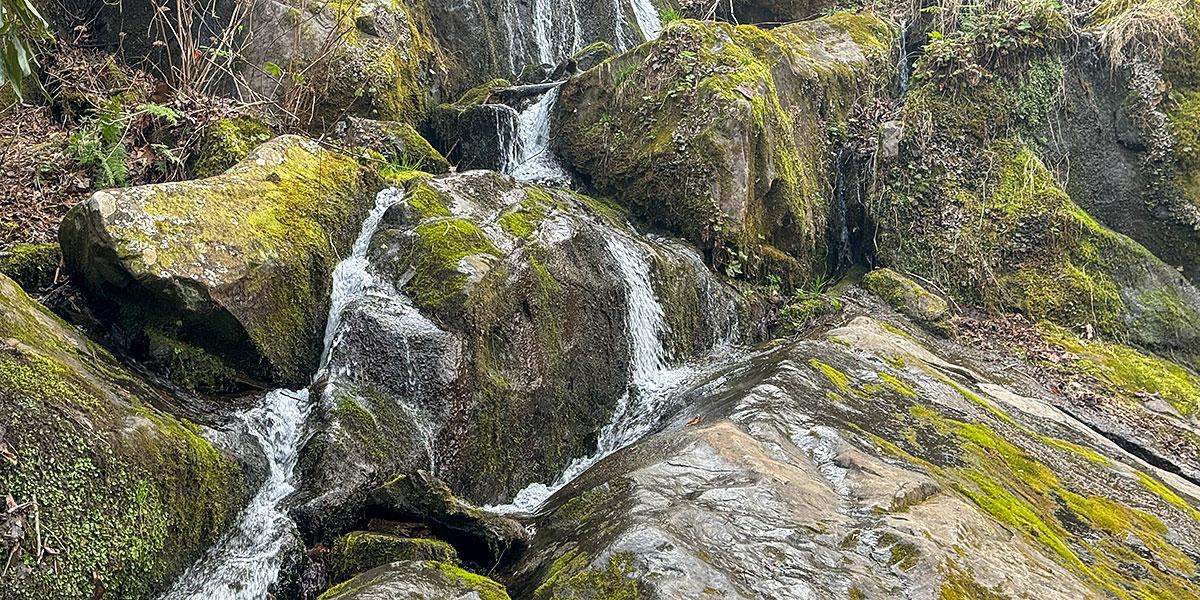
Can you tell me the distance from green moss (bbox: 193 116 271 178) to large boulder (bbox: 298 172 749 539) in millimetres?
1503

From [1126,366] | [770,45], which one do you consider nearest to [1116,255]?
[1126,366]

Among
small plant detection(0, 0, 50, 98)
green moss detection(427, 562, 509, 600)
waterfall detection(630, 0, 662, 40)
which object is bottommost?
green moss detection(427, 562, 509, 600)

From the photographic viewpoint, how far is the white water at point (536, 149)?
9.85 meters

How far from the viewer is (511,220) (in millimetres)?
6781

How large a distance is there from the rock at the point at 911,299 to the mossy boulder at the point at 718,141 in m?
0.88

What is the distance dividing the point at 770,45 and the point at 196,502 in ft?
29.4

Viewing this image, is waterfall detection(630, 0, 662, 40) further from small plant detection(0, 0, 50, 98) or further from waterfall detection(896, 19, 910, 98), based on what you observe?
small plant detection(0, 0, 50, 98)

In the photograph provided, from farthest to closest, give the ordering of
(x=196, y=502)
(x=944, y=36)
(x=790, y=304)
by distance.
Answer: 1. (x=944, y=36)
2. (x=790, y=304)
3. (x=196, y=502)

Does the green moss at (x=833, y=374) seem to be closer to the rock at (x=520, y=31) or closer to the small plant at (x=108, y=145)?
the small plant at (x=108, y=145)

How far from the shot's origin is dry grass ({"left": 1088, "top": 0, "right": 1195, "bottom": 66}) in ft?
34.7

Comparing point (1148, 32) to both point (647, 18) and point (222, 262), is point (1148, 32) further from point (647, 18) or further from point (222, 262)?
point (222, 262)

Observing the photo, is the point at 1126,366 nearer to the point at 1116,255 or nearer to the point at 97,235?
the point at 1116,255

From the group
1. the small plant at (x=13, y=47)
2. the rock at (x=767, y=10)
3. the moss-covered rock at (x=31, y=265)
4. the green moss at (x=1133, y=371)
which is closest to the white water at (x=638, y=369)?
the moss-covered rock at (x=31, y=265)

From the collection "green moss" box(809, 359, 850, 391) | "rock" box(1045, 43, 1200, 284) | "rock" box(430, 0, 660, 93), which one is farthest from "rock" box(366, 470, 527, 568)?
"rock" box(1045, 43, 1200, 284)
